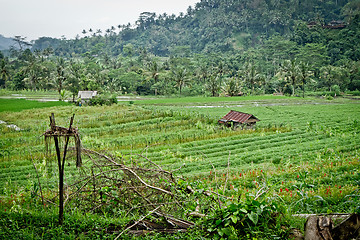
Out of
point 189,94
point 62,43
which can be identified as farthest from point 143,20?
point 189,94

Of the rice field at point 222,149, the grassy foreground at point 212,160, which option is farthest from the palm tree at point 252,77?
the rice field at point 222,149

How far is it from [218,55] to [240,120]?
5716 cm

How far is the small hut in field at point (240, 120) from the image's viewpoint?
59.9 feet

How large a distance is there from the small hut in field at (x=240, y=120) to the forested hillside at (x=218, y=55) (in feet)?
76.6

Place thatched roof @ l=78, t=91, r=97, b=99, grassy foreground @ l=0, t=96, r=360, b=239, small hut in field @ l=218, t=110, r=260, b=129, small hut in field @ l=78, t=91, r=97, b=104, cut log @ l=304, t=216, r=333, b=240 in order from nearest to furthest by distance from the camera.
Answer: cut log @ l=304, t=216, r=333, b=240
grassy foreground @ l=0, t=96, r=360, b=239
small hut in field @ l=218, t=110, r=260, b=129
small hut in field @ l=78, t=91, r=97, b=104
thatched roof @ l=78, t=91, r=97, b=99

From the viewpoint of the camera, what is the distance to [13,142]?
15367 millimetres

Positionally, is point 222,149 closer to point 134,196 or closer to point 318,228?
point 134,196

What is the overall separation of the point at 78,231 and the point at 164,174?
60.9 inches

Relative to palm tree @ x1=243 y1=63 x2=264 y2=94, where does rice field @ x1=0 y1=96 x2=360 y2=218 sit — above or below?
below

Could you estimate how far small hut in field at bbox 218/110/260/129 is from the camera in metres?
18.2

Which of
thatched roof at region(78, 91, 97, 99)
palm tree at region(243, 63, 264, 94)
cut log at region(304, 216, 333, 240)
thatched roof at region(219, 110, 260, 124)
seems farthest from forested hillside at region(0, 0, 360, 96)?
cut log at region(304, 216, 333, 240)

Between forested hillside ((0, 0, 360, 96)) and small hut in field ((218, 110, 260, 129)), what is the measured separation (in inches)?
919

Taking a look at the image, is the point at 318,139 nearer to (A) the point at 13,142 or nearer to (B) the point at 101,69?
(A) the point at 13,142

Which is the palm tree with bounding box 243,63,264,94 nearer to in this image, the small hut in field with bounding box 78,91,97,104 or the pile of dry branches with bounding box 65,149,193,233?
the small hut in field with bounding box 78,91,97,104
